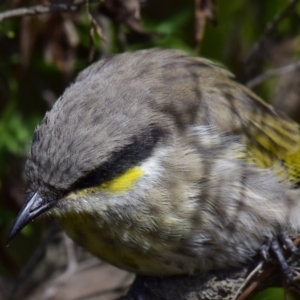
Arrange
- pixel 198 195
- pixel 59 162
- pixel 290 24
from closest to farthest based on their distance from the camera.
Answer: pixel 59 162
pixel 198 195
pixel 290 24

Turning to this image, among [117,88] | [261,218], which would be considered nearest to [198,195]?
[261,218]

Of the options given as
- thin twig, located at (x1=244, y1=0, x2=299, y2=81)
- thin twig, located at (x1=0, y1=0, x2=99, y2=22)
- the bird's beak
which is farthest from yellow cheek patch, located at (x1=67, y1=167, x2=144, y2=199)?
thin twig, located at (x1=244, y1=0, x2=299, y2=81)

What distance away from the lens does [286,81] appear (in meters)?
5.03

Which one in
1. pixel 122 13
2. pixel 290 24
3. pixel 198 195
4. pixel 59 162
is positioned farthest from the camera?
pixel 290 24

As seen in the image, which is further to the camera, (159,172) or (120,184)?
(159,172)

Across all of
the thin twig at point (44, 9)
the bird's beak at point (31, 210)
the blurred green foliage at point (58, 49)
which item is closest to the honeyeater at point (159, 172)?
the bird's beak at point (31, 210)

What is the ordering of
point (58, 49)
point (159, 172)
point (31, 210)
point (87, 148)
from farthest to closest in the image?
point (58, 49) → point (159, 172) → point (31, 210) → point (87, 148)

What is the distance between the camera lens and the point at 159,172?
3.75 m

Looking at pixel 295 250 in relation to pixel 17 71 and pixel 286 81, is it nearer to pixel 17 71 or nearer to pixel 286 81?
pixel 286 81

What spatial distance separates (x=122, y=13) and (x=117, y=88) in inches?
17.5

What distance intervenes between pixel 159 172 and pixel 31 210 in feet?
1.94

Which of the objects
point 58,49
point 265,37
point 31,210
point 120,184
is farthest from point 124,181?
point 265,37

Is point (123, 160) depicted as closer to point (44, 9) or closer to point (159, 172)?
point (159, 172)

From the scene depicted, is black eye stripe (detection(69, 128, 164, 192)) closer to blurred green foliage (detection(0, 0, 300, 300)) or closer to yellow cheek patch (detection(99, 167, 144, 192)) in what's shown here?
yellow cheek patch (detection(99, 167, 144, 192))
